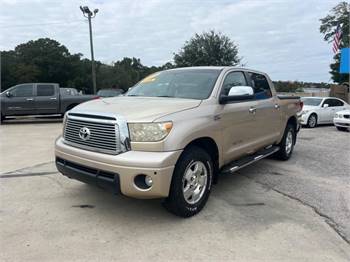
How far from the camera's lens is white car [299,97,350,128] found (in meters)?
15.7

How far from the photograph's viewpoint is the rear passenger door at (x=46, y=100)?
634 inches

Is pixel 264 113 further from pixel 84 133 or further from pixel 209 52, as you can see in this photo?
pixel 209 52

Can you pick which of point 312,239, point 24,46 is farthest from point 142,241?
point 24,46

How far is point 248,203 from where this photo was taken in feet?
15.8

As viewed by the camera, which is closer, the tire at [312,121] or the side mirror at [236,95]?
the side mirror at [236,95]

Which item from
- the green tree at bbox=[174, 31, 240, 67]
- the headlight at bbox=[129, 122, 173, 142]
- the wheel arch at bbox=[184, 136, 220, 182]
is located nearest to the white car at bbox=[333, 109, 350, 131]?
the wheel arch at bbox=[184, 136, 220, 182]

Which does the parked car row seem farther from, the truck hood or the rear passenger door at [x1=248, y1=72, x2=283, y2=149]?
the truck hood

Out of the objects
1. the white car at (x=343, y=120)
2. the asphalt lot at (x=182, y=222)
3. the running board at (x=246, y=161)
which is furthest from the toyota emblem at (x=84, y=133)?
the white car at (x=343, y=120)

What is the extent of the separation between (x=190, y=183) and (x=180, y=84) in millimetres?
1629

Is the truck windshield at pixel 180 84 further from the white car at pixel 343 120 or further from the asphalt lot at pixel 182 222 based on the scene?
the white car at pixel 343 120

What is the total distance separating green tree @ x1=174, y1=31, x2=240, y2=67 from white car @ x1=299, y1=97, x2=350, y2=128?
64.4 feet

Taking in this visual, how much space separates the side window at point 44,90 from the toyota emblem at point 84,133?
13.1 m

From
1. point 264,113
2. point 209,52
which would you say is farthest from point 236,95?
point 209,52

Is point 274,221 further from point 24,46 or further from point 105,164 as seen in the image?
point 24,46
